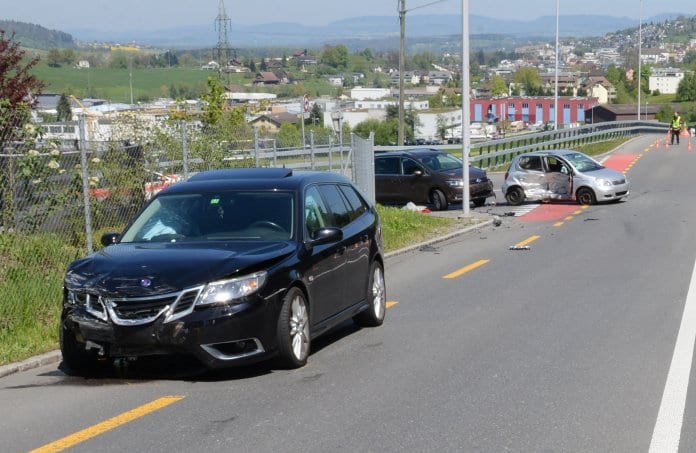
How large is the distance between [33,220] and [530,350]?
233 inches

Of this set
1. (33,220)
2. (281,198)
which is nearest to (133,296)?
(281,198)

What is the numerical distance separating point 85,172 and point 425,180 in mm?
17501

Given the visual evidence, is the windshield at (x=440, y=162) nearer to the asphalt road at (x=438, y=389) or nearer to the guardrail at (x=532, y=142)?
the guardrail at (x=532, y=142)

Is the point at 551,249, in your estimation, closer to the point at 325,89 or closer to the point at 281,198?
the point at 281,198

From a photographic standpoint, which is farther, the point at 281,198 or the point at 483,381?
the point at 281,198

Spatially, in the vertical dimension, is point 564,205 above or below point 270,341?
below

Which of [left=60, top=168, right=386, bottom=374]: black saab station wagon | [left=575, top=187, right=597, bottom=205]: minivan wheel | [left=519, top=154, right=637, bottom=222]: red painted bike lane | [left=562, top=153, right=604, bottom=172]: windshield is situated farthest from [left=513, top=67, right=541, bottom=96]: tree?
[left=60, top=168, right=386, bottom=374]: black saab station wagon

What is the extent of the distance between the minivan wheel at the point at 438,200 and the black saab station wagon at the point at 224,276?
18049mm

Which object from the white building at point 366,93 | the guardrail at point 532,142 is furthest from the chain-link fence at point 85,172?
the white building at point 366,93

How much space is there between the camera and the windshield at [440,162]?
29578mm

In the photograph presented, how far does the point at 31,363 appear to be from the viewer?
9.80 metres

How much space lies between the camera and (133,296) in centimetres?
842

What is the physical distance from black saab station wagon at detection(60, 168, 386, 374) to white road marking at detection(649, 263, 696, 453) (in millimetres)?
2919

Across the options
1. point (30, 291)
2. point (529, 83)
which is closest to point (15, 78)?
point (30, 291)
